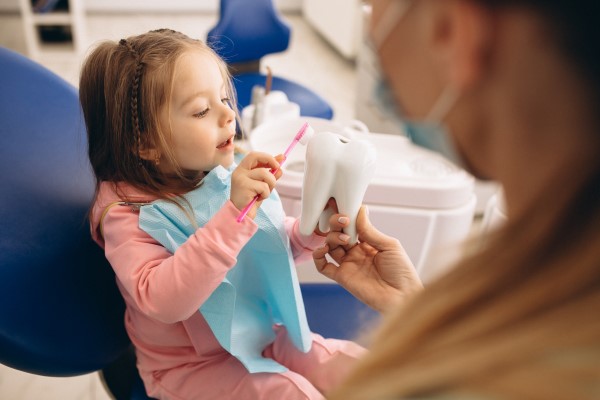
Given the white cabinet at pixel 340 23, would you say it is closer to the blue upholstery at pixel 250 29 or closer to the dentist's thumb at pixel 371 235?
the blue upholstery at pixel 250 29

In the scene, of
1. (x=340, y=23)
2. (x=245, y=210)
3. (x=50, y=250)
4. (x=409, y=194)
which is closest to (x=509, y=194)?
(x=245, y=210)

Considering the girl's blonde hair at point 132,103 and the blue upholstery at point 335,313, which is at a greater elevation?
the girl's blonde hair at point 132,103

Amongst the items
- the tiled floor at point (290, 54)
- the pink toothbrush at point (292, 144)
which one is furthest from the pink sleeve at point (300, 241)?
the tiled floor at point (290, 54)

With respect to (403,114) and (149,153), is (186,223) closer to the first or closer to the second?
(149,153)

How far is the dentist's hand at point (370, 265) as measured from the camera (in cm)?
78

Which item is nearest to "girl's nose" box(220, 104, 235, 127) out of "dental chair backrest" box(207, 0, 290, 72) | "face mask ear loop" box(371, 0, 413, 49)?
"face mask ear loop" box(371, 0, 413, 49)

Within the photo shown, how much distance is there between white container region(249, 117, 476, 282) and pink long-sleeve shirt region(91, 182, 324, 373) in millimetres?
301

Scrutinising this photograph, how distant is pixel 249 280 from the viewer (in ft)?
2.86

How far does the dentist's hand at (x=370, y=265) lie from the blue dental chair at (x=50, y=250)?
341mm

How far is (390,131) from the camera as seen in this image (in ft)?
6.75

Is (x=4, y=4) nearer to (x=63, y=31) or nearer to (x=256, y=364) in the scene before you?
(x=63, y=31)

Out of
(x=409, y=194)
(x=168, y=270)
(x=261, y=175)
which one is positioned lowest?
(x=409, y=194)

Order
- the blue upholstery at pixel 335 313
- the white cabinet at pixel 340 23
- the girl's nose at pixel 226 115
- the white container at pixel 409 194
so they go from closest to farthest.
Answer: the girl's nose at pixel 226 115, the blue upholstery at pixel 335 313, the white container at pixel 409 194, the white cabinet at pixel 340 23

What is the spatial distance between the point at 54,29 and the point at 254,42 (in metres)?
2.25
